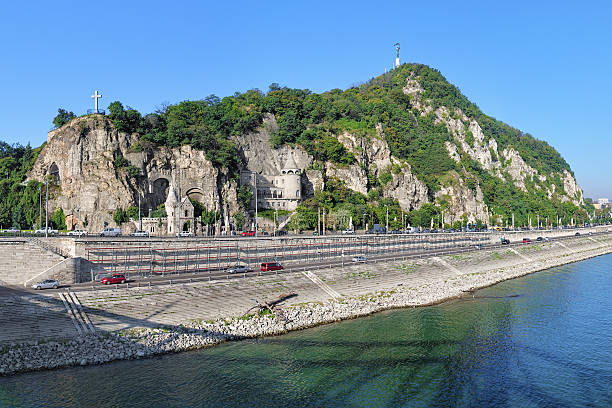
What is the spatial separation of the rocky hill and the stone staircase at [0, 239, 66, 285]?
39663 millimetres

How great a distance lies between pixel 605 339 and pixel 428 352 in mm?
20362

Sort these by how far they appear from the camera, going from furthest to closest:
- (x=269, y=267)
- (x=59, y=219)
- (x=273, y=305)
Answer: (x=59, y=219) → (x=269, y=267) → (x=273, y=305)

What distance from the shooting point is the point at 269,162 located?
136250mm

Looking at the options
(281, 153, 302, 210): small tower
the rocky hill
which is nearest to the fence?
the rocky hill

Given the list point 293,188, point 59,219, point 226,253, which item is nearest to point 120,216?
point 59,219

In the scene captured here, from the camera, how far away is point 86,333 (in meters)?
37.7

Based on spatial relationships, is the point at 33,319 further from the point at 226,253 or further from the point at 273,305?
the point at 226,253

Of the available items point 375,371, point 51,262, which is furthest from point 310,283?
point 51,262

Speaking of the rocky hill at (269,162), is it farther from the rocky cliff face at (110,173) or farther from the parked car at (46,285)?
the parked car at (46,285)

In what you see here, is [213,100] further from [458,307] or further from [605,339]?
[605,339]

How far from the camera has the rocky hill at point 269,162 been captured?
9744 centimetres

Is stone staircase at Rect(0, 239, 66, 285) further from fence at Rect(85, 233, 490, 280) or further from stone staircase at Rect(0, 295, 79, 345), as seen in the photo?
stone staircase at Rect(0, 295, 79, 345)

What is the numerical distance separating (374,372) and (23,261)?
41.3m

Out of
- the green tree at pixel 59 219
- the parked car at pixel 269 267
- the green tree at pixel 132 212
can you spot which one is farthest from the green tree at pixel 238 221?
the parked car at pixel 269 267
